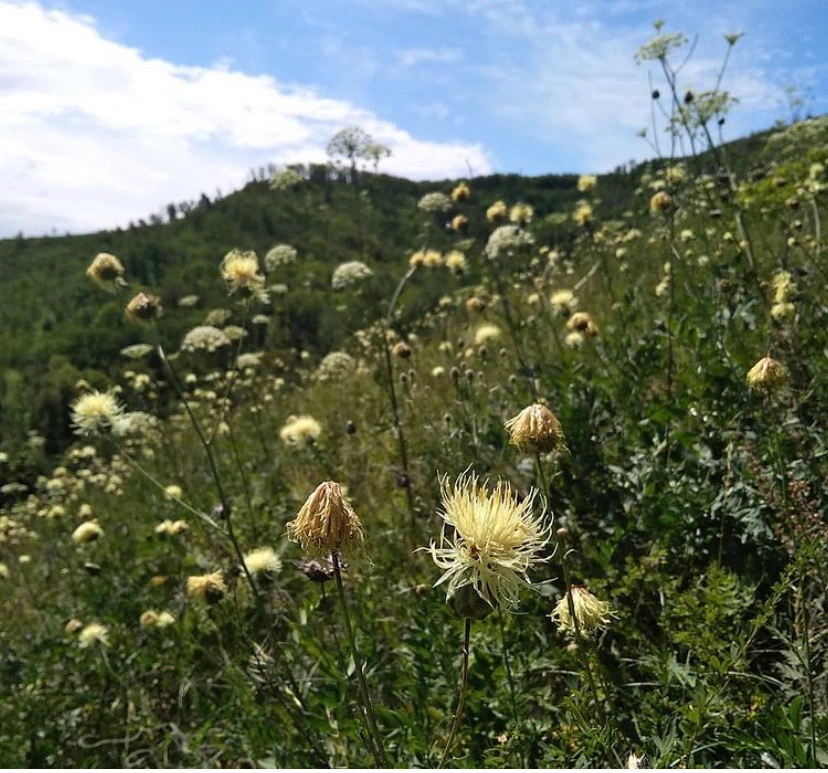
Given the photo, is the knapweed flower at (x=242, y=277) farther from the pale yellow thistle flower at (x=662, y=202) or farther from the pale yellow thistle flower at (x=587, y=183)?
the pale yellow thistle flower at (x=587, y=183)

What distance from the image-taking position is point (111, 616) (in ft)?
13.5

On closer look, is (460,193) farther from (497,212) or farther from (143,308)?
(143,308)

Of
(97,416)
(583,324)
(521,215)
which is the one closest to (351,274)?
(521,215)

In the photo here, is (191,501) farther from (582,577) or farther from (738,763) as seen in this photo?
(738,763)

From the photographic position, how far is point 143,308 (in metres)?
2.73

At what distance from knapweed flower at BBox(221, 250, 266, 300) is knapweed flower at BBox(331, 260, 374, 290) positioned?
129cm

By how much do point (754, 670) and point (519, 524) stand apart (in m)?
1.40

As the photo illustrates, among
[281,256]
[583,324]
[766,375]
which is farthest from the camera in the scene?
[281,256]

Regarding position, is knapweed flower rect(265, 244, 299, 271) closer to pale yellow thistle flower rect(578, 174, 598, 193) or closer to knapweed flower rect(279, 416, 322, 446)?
knapweed flower rect(279, 416, 322, 446)

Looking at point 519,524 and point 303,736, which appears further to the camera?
point 303,736

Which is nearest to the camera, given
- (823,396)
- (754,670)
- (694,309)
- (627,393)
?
(754,670)

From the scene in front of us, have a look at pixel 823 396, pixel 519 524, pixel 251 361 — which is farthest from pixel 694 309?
pixel 251 361

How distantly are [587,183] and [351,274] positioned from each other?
7.96 feet

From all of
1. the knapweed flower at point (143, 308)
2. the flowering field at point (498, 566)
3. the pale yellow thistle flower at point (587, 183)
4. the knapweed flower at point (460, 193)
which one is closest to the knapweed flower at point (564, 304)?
the flowering field at point (498, 566)
